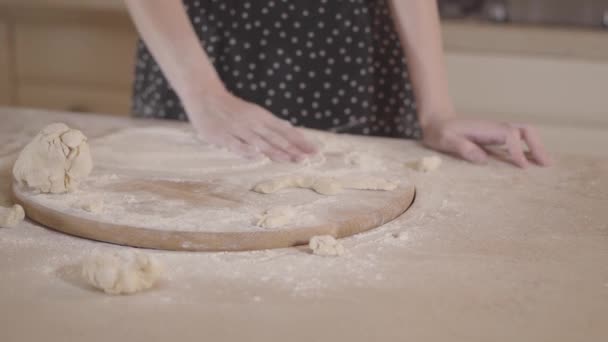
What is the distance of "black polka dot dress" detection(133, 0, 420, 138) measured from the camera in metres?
1.30

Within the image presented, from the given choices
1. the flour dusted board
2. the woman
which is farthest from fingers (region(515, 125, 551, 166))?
the flour dusted board

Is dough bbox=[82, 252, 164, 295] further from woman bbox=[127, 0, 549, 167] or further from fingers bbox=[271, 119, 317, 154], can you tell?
woman bbox=[127, 0, 549, 167]

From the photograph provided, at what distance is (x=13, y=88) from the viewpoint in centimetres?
252

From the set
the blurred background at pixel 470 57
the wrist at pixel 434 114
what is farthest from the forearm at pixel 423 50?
the blurred background at pixel 470 57

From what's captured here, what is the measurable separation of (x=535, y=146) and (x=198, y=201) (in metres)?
0.54

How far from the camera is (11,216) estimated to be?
0.75m

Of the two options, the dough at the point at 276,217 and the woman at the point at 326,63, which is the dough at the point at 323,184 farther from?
the woman at the point at 326,63

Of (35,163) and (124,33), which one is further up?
(35,163)

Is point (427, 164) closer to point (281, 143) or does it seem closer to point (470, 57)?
point (281, 143)

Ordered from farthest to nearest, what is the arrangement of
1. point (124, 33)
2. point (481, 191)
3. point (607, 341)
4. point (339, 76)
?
point (124, 33) < point (339, 76) < point (481, 191) < point (607, 341)

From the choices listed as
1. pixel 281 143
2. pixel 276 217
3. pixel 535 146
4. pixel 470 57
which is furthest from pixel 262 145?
pixel 470 57

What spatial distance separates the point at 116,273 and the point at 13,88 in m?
2.15

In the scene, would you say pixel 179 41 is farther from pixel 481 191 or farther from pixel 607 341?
pixel 607 341

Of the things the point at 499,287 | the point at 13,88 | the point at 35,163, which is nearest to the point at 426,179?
the point at 499,287
